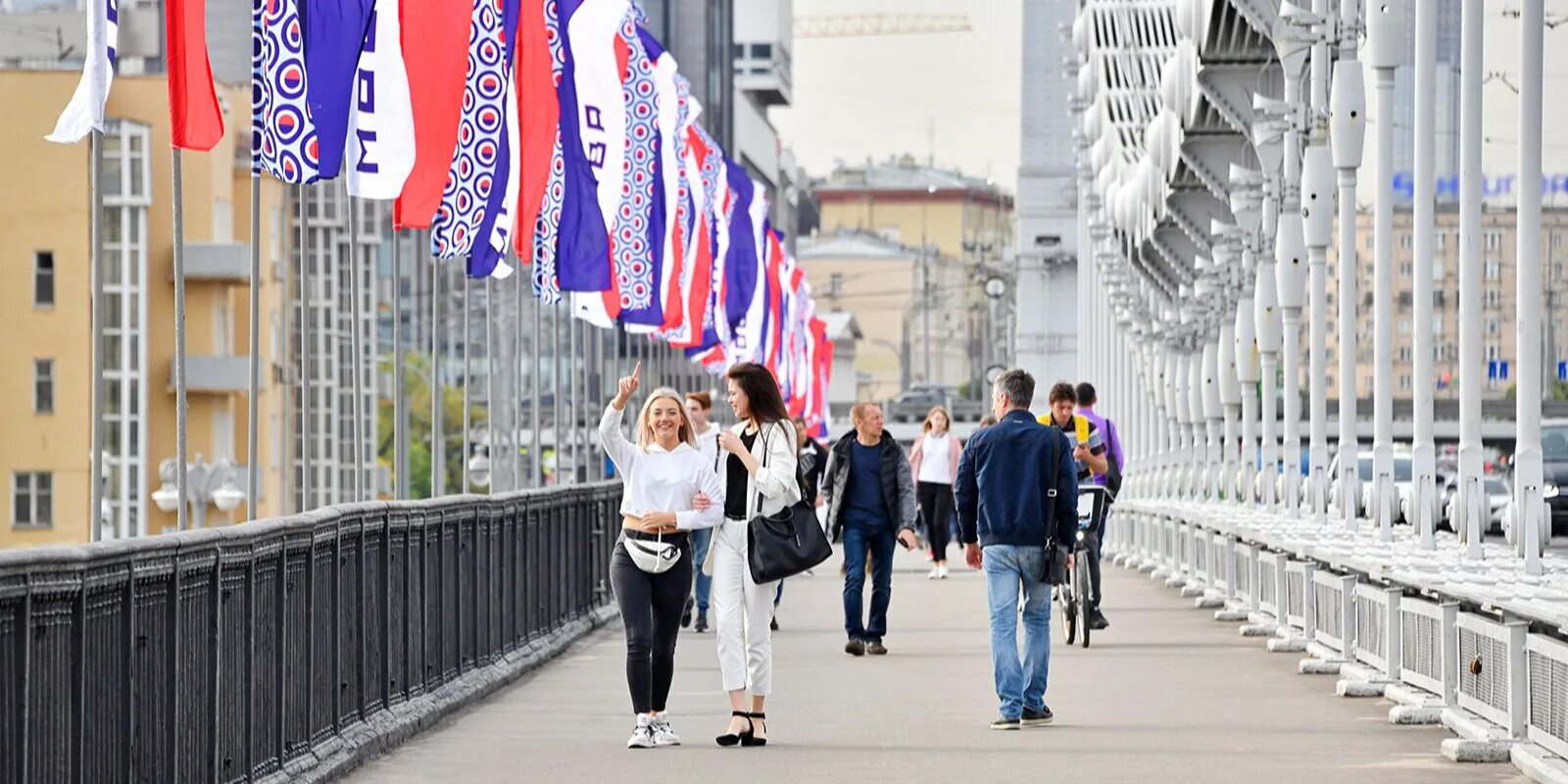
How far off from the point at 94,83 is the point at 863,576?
11.5 meters

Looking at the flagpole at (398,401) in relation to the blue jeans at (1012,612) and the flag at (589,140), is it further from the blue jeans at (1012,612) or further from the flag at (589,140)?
the flag at (589,140)

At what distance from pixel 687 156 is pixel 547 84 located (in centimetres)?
1307

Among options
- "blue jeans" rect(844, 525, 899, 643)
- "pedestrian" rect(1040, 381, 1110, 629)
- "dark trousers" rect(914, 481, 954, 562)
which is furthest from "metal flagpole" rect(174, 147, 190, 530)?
"dark trousers" rect(914, 481, 954, 562)

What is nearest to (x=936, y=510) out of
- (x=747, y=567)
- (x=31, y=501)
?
A: (x=747, y=567)

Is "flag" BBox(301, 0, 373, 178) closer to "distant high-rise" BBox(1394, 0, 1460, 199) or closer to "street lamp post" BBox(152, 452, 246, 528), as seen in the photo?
"distant high-rise" BBox(1394, 0, 1460, 199)

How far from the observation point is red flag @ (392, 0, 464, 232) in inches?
665

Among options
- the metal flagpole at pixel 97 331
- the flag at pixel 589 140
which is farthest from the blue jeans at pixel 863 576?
the metal flagpole at pixel 97 331

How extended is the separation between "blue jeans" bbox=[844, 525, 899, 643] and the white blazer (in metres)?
6.70

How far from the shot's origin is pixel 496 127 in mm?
19609

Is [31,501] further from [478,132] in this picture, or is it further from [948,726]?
[948,726]

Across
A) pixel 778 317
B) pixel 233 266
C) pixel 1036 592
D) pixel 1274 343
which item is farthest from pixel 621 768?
pixel 233 266

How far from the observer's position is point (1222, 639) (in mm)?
23891

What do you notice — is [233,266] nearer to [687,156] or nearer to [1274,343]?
[687,156]

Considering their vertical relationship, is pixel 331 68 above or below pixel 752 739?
above
